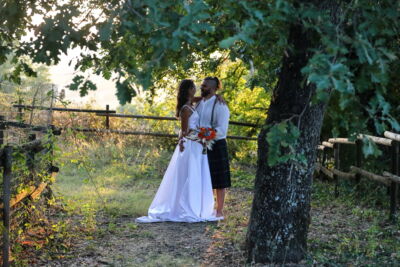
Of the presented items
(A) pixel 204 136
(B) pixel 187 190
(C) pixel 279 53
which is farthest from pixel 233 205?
(C) pixel 279 53

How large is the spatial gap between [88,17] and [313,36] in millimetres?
2107

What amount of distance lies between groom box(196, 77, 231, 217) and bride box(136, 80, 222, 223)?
10 cm

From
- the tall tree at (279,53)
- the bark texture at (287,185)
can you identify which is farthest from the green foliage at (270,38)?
the bark texture at (287,185)

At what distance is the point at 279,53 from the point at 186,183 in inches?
113

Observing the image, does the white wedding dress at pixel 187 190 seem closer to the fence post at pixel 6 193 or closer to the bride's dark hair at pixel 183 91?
the bride's dark hair at pixel 183 91

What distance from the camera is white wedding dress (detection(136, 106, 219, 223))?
24.2 ft

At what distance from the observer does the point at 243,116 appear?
12.4 meters

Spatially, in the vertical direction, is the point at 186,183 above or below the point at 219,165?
below

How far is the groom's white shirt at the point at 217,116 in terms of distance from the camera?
738cm

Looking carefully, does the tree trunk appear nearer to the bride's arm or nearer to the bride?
the bride

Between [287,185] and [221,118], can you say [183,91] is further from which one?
[287,185]

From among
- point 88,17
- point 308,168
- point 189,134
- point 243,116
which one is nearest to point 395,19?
point 308,168

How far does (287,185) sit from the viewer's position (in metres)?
4.91

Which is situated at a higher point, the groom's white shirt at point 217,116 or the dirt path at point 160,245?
the groom's white shirt at point 217,116
